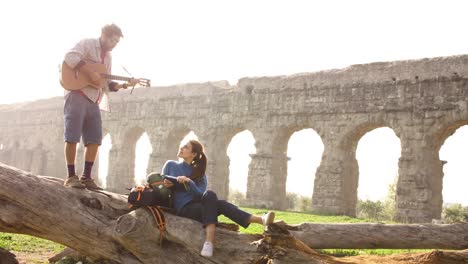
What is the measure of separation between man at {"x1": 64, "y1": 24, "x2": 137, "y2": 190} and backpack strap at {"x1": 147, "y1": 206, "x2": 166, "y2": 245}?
961 millimetres

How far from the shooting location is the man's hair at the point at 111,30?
5887mm

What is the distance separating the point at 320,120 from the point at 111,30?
12.9 metres

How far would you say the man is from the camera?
5730mm

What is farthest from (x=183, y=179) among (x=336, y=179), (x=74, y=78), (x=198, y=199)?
(x=336, y=179)

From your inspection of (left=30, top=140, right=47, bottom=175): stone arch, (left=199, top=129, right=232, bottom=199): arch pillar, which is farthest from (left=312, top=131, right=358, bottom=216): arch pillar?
(left=30, top=140, right=47, bottom=175): stone arch

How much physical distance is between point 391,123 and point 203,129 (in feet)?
25.9

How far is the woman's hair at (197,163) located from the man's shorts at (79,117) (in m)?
1.22

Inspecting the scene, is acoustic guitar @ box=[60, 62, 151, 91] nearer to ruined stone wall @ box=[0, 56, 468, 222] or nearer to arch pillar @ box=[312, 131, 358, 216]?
ruined stone wall @ box=[0, 56, 468, 222]

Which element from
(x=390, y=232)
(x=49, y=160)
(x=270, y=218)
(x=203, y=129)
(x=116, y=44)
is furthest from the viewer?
(x=49, y=160)

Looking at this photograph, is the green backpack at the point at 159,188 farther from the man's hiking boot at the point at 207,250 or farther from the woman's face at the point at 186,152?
the man's hiking boot at the point at 207,250

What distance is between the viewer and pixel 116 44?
6051mm

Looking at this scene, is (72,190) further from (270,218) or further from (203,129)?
(203,129)

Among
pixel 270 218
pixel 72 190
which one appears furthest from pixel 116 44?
pixel 270 218

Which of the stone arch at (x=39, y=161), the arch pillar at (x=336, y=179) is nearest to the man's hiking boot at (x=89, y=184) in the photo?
the arch pillar at (x=336, y=179)
